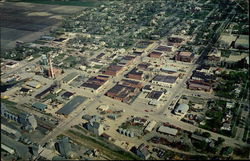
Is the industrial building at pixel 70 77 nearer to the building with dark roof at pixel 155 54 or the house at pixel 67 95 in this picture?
the house at pixel 67 95

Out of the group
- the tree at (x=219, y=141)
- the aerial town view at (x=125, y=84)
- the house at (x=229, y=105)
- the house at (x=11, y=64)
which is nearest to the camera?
the tree at (x=219, y=141)

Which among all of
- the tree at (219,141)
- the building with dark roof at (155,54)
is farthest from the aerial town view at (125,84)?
the building with dark roof at (155,54)

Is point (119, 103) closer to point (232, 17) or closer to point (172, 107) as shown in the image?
point (172, 107)

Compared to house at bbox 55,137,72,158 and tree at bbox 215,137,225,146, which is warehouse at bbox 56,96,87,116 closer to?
house at bbox 55,137,72,158

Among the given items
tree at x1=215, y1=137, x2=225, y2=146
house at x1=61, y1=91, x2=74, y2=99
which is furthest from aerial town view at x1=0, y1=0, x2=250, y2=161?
house at x1=61, y1=91, x2=74, y2=99

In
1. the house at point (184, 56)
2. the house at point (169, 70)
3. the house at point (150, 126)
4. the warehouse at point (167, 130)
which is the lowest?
the house at point (150, 126)

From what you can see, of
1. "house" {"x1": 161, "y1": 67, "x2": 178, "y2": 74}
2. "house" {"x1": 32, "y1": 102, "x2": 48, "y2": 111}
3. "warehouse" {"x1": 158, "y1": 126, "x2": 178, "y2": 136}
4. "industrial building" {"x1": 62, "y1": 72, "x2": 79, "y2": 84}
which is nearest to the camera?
"warehouse" {"x1": 158, "y1": 126, "x2": 178, "y2": 136}
